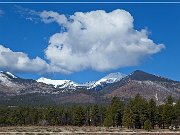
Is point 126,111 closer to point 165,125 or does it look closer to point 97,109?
point 165,125

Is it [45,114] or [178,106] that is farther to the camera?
[45,114]

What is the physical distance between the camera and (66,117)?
197 meters

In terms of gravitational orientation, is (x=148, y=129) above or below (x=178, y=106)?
below

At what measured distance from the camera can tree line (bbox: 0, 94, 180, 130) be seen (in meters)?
140

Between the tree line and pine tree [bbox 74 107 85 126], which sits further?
pine tree [bbox 74 107 85 126]

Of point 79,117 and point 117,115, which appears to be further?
point 79,117

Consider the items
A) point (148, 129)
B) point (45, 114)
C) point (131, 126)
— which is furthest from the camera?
point (45, 114)

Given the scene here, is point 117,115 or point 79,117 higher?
point 79,117

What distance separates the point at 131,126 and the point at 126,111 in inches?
215

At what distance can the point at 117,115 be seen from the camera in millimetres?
152375

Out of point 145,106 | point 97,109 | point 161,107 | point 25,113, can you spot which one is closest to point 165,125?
point 161,107

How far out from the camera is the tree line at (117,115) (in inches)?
5497

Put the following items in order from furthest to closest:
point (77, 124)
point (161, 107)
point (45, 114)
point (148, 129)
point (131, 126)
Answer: point (45, 114), point (77, 124), point (161, 107), point (131, 126), point (148, 129)

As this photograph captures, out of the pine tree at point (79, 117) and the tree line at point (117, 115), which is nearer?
the tree line at point (117, 115)
